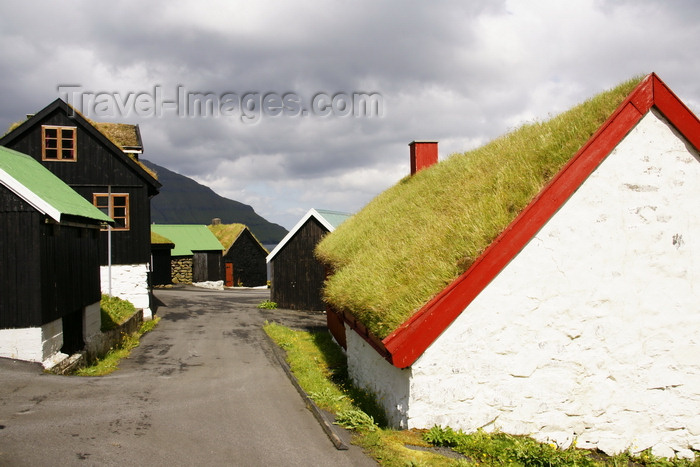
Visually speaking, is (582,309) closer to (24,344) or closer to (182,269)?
(24,344)

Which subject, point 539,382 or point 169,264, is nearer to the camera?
point 539,382

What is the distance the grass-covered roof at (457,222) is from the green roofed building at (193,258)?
36.6 meters

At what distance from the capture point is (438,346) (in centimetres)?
692

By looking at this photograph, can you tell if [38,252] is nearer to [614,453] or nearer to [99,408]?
[99,408]

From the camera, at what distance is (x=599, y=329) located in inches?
283

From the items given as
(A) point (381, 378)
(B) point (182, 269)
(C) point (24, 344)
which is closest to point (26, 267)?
(C) point (24, 344)

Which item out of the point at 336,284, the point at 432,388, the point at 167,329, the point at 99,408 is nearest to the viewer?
the point at 432,388

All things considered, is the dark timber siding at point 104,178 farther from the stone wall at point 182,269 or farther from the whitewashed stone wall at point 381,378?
the stone wall at point 182,269

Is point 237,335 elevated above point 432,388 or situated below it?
below

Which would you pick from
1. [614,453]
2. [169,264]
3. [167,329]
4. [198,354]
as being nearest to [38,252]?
[198,354]

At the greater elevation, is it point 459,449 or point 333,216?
point 333,216

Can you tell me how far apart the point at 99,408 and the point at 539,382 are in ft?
22.7

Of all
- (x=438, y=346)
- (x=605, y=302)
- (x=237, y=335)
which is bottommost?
(x=237, y=335)

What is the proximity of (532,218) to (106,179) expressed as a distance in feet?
64.3
